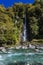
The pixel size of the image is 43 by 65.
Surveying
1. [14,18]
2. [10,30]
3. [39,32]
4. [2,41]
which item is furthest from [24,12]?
[2,41]

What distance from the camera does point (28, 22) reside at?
70250 millimetres

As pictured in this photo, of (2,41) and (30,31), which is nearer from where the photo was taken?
(2,41)

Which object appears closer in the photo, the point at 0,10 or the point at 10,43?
the point at 10,43

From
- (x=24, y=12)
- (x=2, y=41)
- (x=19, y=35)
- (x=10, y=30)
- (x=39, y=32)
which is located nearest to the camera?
(x=2, y=41)

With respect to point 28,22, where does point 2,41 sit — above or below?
below

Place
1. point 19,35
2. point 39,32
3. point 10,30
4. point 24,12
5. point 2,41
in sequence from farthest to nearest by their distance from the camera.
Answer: point 24,12, point 39,32, point 19,35, point 10,30, point 2,41

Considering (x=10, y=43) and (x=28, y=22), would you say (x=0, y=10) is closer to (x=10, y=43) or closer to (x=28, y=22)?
(x=28, y=22)

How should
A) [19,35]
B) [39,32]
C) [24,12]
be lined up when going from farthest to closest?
[24,12] → [39,32] → [19,35]

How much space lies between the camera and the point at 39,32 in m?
68.4

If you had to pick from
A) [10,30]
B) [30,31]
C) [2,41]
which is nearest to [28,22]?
[30,31]

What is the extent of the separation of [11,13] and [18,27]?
7007mm

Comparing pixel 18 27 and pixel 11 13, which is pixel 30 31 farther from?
pixel 11 13

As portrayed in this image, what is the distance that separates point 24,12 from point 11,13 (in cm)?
427

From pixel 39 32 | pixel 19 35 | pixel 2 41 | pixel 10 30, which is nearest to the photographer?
pixel 2 41
